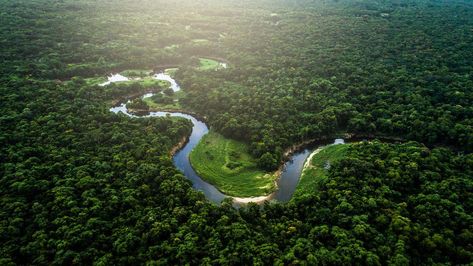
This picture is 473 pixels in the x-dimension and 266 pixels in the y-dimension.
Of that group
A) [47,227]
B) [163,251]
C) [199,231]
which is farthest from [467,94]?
[47,227]

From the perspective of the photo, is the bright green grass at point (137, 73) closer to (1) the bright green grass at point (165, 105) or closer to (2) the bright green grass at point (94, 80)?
(2) the bright green grass at point (94, 80)

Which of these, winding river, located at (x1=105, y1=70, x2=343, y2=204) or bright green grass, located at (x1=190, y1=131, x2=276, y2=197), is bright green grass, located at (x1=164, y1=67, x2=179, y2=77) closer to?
winding river, located at (x1=105, y1=70, x2=343, y2=204)

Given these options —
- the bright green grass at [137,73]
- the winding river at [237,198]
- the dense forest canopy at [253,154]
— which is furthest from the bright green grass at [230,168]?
the bright green grass at [137,73]

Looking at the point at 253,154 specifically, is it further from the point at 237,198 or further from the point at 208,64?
the point at 208,64

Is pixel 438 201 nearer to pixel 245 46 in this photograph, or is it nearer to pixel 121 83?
pixel 121 83

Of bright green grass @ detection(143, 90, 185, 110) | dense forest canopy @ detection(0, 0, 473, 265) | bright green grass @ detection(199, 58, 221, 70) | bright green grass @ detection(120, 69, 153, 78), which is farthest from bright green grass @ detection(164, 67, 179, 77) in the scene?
bright green grass @ detection(143, 90, 185, 110)
